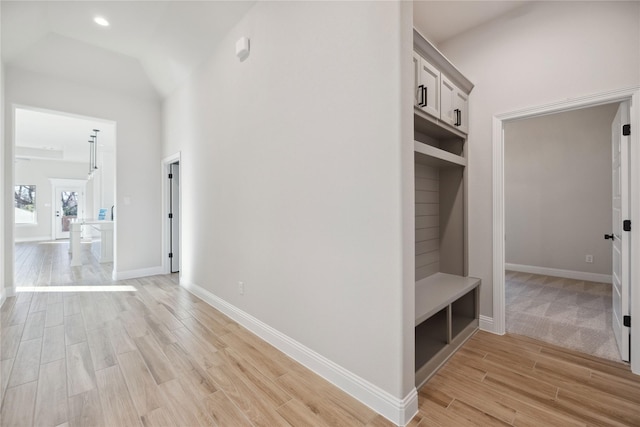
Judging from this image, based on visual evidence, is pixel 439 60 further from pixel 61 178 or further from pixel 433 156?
pixel 61 178

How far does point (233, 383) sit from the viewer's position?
6.22ft

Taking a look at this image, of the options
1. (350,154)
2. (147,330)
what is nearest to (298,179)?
(350,154)

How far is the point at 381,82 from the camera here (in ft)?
5.30

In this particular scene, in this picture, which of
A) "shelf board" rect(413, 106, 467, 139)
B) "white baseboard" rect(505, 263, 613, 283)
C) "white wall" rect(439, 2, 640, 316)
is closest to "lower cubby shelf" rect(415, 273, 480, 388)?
"white wall" rect(439, 2, 640, 316)

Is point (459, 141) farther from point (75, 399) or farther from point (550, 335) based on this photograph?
point (75, 399)

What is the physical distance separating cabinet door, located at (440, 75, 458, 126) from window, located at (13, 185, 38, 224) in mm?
13353

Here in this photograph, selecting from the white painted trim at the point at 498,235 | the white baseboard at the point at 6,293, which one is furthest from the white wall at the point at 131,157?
the white painted trim at the point at 498,235

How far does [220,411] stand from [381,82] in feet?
7.05

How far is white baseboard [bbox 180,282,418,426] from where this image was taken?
1.56 metres

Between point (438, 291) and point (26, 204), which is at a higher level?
point (26, 204)

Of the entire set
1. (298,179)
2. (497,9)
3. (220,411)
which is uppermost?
(497,9)

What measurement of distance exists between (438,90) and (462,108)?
0.56 m

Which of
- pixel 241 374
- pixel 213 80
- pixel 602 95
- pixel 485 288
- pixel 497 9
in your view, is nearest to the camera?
pixel 241 374

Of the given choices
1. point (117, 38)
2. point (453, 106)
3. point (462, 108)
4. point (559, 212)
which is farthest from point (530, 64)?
point (117, 38)
